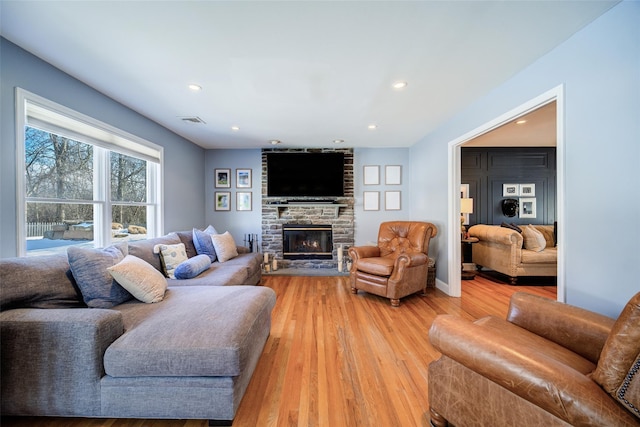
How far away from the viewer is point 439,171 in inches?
132

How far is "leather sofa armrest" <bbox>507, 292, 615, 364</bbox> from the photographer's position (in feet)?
3.71

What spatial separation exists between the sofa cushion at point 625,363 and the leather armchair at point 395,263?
2056 millimetres

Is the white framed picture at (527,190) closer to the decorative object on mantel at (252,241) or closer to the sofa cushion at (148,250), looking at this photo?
the decorative object on mantel at (252,241)

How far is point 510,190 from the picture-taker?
14.9 feet

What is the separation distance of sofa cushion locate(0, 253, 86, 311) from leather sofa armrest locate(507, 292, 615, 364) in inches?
116

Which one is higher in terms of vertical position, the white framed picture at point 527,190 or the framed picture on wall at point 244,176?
the framed picture on wall at point 244,176

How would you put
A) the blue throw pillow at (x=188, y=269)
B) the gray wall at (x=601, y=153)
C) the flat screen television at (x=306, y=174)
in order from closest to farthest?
the gray wall at (x=601, y=153)
the blue throw pillow at (x=188, y=269)
the flat screen television at (x=306, y=174)

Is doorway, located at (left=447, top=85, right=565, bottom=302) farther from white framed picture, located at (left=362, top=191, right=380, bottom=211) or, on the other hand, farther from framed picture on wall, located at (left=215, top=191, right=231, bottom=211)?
framed picture on wall, located at (left=215, top=191, right=231, bottom=211)

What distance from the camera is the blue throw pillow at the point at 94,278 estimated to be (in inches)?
60.7

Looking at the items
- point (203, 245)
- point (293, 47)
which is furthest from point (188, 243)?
point (293, 47)

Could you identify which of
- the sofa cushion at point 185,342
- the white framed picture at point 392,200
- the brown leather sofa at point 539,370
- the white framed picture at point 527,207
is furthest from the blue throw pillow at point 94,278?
the white framed picture at point 527,207

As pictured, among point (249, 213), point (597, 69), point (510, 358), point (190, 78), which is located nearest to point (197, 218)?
point (249, 213)

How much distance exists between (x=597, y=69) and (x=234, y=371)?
275 cm

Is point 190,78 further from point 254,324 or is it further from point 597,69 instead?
point 597,69
